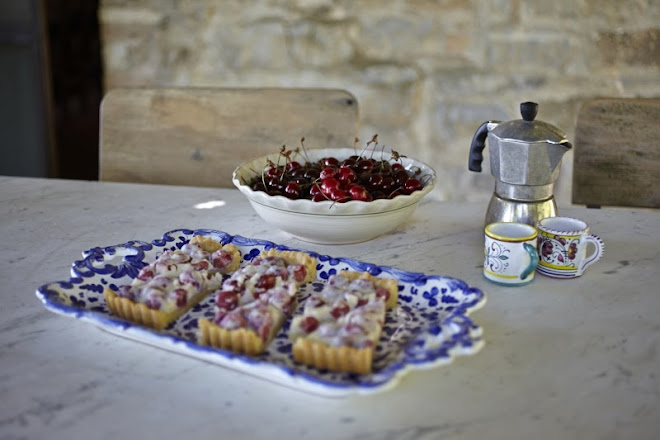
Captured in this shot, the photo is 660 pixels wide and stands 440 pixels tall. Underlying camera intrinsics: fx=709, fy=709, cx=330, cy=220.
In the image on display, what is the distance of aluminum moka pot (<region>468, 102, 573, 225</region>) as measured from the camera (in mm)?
1021

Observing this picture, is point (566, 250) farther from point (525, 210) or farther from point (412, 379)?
point (412, 379)

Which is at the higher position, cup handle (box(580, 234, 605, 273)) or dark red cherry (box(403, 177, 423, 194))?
dark red cherry (box(403, 177, 423, 194))

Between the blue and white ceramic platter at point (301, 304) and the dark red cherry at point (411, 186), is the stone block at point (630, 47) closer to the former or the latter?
the dark red cherry at point (411, 186)

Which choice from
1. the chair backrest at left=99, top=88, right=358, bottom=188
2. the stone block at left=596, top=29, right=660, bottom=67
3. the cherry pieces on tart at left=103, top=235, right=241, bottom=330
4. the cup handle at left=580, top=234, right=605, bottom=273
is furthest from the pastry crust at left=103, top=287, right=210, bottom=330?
the stone block at left=596, top=29, right=660, bottom=67

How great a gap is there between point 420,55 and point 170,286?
5.09 feet

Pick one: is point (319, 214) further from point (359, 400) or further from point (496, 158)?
point (359, 400)

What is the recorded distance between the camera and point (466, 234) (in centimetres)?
119

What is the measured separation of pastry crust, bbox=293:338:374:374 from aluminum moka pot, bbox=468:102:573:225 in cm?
43

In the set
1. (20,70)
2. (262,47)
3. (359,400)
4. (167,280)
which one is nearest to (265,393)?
(359,400)

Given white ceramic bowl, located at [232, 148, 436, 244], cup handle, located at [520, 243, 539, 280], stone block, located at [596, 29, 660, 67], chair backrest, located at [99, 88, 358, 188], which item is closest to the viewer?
cup handle, located at [520, 243, 539, 280]

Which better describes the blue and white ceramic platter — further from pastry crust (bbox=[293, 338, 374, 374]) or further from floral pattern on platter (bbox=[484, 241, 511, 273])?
floral pattern on platter (bbox=[484, 241, 511, 273])

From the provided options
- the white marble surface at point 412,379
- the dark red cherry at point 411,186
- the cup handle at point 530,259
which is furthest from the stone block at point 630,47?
the cup handle at point 530,259

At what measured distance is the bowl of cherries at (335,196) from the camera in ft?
3.47

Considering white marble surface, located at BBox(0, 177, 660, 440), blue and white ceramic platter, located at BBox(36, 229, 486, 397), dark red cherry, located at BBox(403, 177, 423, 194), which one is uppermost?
dark red cherry, located at BBox(403, 177, 423, 194)
